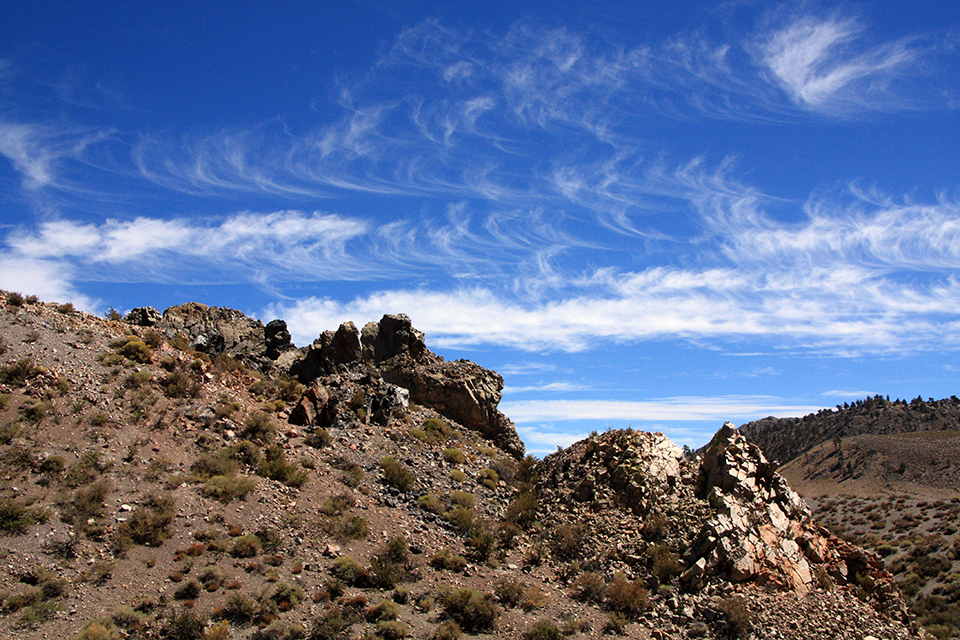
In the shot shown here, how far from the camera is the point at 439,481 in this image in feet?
94.9

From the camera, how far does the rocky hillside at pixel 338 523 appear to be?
1783cm

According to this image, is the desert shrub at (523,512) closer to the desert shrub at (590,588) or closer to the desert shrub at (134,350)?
the desert shrub at (590,588)

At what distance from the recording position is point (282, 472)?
81.4ft

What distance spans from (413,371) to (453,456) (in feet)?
27.7

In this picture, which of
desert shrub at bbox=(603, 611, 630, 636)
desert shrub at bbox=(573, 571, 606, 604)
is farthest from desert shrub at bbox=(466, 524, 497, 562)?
desert shrub at bbox=(603, 611, 630, 636)

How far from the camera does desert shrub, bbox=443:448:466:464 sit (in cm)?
3164

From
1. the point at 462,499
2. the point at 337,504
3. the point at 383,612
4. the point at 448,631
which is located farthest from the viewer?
the point at 462,499

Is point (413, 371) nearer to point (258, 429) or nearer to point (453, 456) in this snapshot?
point (453, 456)

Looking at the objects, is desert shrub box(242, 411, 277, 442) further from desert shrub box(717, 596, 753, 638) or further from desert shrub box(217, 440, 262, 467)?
desert shrub box(717, 596, 753, 638)

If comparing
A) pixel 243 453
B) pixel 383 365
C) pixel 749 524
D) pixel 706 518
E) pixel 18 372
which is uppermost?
pixel 383 365

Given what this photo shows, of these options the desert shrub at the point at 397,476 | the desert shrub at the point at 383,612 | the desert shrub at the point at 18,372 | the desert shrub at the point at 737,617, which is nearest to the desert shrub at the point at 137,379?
the desert shrub at the point at 18,372

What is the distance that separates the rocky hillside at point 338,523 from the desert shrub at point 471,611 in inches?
2.6

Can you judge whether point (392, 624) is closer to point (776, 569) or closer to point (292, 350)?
point (776, 569)

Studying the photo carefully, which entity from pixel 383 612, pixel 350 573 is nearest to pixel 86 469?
pixel 350 573
